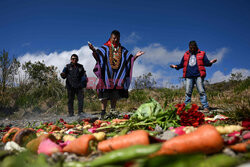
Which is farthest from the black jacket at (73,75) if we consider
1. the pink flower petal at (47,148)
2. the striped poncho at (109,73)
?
the pink flower petal at (47,148)

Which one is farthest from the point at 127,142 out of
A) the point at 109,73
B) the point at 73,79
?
the point at 73,79

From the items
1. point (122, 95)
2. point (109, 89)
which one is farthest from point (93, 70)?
point (122, 95)

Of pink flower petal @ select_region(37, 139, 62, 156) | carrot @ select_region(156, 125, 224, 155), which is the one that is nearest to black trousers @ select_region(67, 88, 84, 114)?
pink flower petal @ select_region(37, 139, 62, 156)

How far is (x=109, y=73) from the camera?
4.89m

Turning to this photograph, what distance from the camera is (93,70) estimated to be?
500cm

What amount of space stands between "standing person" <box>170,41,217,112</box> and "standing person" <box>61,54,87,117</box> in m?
3.26

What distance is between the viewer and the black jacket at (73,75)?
21.6 feet

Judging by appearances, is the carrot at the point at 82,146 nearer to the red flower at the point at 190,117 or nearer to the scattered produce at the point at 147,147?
the scattered produce at the point at 147,147

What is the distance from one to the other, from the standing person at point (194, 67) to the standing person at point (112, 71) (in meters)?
1.80

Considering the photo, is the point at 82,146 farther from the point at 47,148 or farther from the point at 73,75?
the point at 73,75

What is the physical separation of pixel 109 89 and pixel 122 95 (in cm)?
39

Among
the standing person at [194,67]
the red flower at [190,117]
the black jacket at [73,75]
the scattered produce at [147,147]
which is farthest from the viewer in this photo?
the black jacket at [73,75]

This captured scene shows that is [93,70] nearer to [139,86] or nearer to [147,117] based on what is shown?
[147,117]

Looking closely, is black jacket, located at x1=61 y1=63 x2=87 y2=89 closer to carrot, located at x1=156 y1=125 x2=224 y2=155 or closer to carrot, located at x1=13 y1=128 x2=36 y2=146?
carrot, located at x1=13 y1=128 x2=36 y2=146
